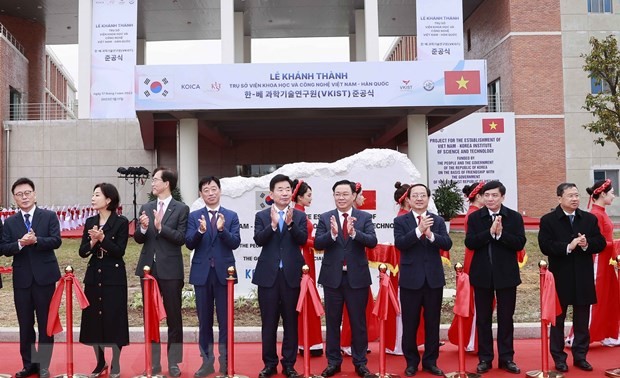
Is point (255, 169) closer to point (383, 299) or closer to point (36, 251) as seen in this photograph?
point (36, 251)

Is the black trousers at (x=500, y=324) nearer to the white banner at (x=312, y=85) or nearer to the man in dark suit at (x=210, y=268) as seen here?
the man in dark suit at (x=210, y=268)

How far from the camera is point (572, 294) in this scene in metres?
5.19

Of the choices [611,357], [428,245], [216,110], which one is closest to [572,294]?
[611,357]

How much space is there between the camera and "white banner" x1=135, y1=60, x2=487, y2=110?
15562 mm

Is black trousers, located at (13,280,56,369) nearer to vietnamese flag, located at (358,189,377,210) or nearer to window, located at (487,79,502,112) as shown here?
vietnamese flag, located at (358,189,377,210)

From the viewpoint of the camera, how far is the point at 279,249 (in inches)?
202

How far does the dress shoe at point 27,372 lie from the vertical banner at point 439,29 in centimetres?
1855

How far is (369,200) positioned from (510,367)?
3471mm

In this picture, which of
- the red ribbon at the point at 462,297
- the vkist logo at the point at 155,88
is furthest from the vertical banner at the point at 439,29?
the red ribbon at the point at 462,297

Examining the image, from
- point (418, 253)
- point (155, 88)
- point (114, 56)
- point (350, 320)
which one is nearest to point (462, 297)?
point (418, 253)

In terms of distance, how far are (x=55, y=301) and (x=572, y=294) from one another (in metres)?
4.56

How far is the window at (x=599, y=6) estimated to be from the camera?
934 inches

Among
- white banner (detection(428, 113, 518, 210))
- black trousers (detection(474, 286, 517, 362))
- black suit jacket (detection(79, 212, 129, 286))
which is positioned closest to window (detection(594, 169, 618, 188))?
white banner (detection(428, 113, 518, 210))

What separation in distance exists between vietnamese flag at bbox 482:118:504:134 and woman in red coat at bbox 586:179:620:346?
1642cm
